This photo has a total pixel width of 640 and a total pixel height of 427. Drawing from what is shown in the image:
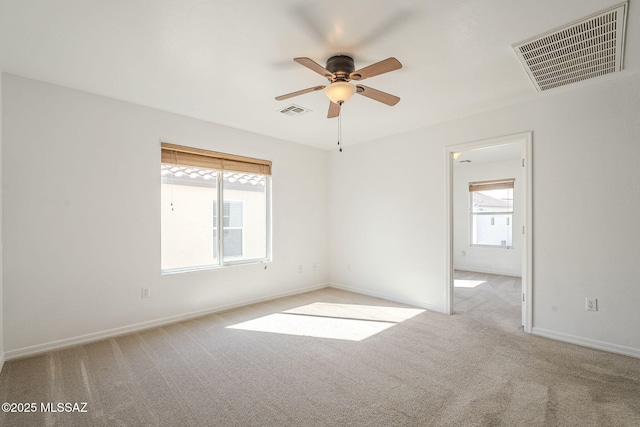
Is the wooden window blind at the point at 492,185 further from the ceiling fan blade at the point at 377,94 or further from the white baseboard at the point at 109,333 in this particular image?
the white baseboard at the point at 109,333

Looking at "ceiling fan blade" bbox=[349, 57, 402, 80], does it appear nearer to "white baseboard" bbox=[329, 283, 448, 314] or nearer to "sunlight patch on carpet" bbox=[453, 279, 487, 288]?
"white baseboard" bbox=[329, 283, 448, 314]

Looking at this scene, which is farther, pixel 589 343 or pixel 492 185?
pixel 492 185

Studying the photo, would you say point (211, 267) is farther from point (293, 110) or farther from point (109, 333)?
point (293, 110)

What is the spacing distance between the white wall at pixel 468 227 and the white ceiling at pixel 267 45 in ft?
13.0

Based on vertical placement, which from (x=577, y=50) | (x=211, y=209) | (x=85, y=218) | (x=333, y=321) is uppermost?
(x=577, y=50)

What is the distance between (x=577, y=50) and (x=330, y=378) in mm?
3275

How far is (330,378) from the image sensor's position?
8.04ft

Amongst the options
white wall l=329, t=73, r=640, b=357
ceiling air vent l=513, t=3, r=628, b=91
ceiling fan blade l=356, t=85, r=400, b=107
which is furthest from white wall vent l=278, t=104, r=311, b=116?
ceiling air vent l=513, t=3, r=628, b=91

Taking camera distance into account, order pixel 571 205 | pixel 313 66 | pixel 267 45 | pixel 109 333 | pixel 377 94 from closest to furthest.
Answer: pixel 313 66, pixel 267 45, pixel 377 94, pixel 571 205, pixel 109 333

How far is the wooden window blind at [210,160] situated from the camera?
382 centimetres

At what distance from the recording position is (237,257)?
4.59m

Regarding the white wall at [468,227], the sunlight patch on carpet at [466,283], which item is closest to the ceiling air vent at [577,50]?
the sunlight patch on carpet at [466,283]

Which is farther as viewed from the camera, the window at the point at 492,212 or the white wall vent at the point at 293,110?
the window at the point at 492,212

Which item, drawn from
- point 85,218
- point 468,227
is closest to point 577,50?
point 85,218
